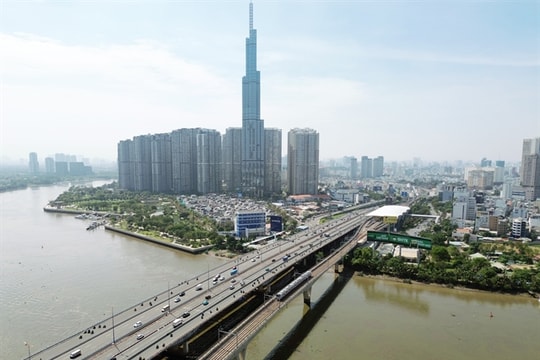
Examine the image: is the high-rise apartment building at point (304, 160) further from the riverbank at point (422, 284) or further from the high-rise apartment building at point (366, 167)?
the high-rise apartment building at point (366, 167)

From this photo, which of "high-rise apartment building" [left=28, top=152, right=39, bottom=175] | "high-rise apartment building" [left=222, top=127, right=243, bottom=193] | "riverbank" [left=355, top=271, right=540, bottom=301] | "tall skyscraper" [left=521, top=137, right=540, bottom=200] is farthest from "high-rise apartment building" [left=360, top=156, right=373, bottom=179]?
"high-rise apartment building" [left=28, top=152, right=39, bottom=175]

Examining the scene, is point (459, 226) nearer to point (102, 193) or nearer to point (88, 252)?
point (88, 252)

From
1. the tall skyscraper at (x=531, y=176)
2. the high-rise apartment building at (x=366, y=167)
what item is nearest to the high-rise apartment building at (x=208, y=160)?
the tall skyscraper at (x=531, y=176)

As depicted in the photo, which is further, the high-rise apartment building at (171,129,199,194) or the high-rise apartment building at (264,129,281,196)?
the high-rise apartment building at (264,129,281,196)

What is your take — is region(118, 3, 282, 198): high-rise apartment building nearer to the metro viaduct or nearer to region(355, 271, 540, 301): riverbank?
region(355, 271, 540, 301): riverbank

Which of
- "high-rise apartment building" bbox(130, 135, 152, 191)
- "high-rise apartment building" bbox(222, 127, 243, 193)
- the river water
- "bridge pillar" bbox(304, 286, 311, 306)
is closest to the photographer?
the river water

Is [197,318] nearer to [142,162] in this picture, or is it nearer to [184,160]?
[184,160]

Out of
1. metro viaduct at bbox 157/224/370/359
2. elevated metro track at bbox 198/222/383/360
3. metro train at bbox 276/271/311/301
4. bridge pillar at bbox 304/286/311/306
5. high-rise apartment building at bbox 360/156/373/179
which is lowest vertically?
bridge pillar at bbox 304/286/311/306
